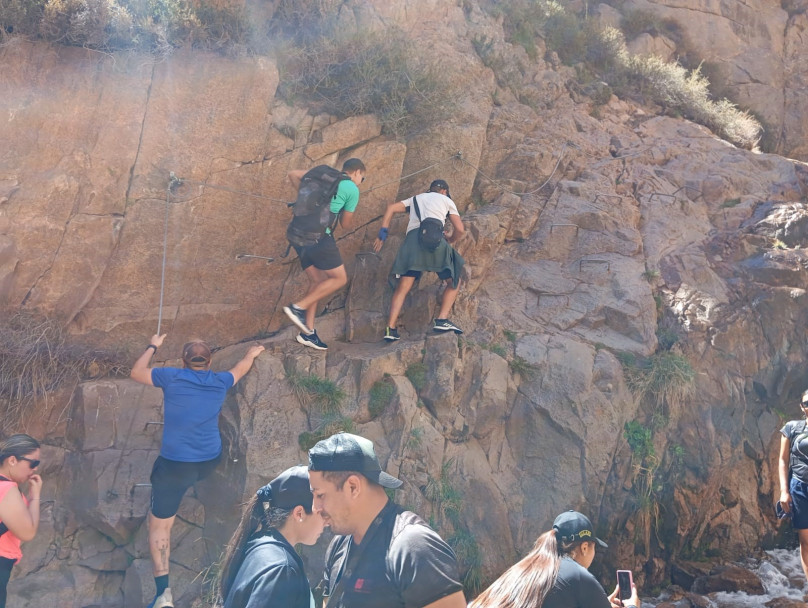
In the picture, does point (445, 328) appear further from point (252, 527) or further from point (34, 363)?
point (252, 527)

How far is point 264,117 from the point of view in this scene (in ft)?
24.7

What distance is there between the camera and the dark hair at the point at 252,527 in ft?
9.30

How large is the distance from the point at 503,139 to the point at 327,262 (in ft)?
13.2

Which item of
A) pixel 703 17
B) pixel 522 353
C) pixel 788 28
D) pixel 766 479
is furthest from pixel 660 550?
pixel 788 28

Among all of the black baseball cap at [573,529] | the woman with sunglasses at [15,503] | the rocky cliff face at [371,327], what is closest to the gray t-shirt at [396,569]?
the black baseball cap at [573,529]

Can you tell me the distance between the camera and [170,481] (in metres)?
5.36

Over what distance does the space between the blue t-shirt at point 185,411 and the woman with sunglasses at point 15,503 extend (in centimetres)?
96

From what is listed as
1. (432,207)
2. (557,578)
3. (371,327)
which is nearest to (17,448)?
(557,578)

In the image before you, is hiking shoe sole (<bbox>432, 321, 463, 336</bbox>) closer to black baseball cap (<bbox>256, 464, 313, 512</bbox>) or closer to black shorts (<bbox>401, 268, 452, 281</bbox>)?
black shorts (<bbox>401, 268, 452, 281</bbox>)

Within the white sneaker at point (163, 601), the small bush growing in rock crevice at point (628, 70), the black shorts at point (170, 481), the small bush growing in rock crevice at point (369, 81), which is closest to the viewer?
the white sneaker at point (163, 601)

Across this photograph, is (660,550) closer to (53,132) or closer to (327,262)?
(327,262)

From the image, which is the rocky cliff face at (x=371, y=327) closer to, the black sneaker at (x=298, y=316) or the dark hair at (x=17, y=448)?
the black sneaker at (x=298, y=316)

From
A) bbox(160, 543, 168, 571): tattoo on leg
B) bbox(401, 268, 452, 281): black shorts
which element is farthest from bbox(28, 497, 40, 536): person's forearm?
bbox(401, 268, 452, 281): black shorts

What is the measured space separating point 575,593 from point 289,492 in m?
1.45
